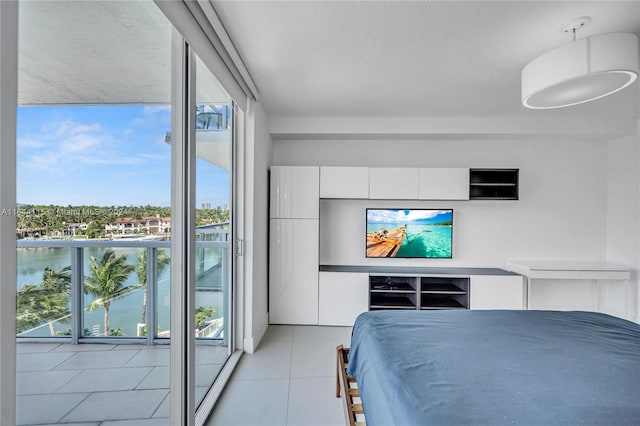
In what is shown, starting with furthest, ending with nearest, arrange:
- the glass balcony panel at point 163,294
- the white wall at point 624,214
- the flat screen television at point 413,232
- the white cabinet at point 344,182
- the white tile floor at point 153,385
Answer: the flat screen television at point 413,232, the white cabinet at point 344,182, the white wall at point 624,214, the glass balcony panel at point 163,294, the white tile floor at point 153,385

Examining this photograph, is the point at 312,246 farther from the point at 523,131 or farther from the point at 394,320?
the point at 523,131

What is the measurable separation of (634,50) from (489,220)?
2.64 metres

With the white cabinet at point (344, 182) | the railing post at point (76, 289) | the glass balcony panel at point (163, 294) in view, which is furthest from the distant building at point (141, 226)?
the white cabinet at point (344, 182)

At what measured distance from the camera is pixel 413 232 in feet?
13.1

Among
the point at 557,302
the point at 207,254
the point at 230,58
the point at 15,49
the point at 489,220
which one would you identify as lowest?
the point at 557,302

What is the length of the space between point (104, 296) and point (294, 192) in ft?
8.49

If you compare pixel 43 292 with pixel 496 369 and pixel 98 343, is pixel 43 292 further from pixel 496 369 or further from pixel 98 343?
pixel 496 369

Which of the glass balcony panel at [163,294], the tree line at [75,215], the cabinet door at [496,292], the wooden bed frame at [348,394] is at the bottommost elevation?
the wooden bed frame at [348,394]

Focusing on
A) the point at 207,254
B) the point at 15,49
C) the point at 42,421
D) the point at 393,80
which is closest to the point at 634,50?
the point at 393,80

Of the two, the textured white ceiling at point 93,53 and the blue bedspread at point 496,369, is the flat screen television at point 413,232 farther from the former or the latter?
the textured white ceiling at point 93,53

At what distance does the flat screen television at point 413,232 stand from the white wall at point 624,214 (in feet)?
6.96

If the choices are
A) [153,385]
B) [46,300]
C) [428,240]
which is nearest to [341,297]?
[428,240]

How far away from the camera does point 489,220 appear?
407 cm

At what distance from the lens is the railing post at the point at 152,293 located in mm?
1600
